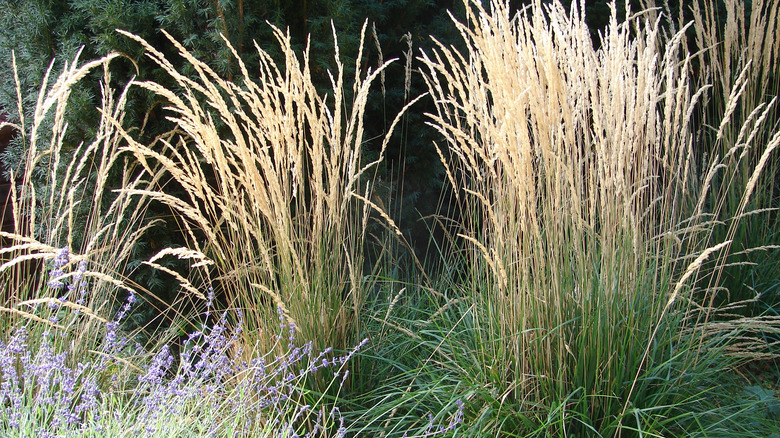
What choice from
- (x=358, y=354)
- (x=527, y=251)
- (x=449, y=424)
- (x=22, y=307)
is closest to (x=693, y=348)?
(x=527, y=251)

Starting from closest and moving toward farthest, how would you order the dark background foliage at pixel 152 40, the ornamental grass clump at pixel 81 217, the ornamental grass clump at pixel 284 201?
the ornamental grass clump at pixel 284 201 < the ornamental grass clump at pixel 81 217 < the dark background foliage at pixel 152 40

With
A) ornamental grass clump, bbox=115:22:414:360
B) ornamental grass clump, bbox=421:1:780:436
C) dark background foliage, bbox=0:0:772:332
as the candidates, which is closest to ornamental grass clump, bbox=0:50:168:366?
dark background foliage, bbox=0:0:772:332

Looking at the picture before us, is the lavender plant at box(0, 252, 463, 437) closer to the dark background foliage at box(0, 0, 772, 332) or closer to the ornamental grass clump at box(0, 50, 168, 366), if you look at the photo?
the ornamental grass clump at box(0, 50, 168, 366)

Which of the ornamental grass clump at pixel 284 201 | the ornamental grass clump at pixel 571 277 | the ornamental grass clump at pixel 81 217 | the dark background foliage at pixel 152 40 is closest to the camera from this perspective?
the ornamental grass clump at pixel 571 277

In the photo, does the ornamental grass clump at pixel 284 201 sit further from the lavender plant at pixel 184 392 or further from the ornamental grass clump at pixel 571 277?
the ornamental grass clump at pixel 571 277

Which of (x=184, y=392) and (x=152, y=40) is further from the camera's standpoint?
(x=152, y=40)

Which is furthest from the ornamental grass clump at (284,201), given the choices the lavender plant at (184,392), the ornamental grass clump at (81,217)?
the ornamental grass clump at (81,217)

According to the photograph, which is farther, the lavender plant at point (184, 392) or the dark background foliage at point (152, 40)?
the dark background foliage at point (152, 40)

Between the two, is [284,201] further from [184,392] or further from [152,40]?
[152,40]

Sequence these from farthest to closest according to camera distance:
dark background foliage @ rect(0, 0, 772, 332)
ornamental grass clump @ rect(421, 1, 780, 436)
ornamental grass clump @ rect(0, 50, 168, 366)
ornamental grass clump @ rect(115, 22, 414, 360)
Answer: dark background foliage @ rect(0, 0, 772, 332)
ornamental grass clump @ rect(0, 50, 168, 366)
ornamental grass clump @ rect(115, 22, 414, 360)
ornamental grass clump @ rect(421, 1, 780, 436)

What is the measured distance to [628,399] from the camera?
2.00 metres

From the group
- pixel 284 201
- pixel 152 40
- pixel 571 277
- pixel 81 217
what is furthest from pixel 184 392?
pixel 152 40

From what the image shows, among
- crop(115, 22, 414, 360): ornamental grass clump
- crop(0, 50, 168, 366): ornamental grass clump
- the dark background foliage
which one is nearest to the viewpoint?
crop(115, 22, 414, 360): ornamental grass clump

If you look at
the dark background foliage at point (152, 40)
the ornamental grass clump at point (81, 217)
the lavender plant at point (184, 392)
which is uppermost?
the dark background foliage at point (152, 40)
